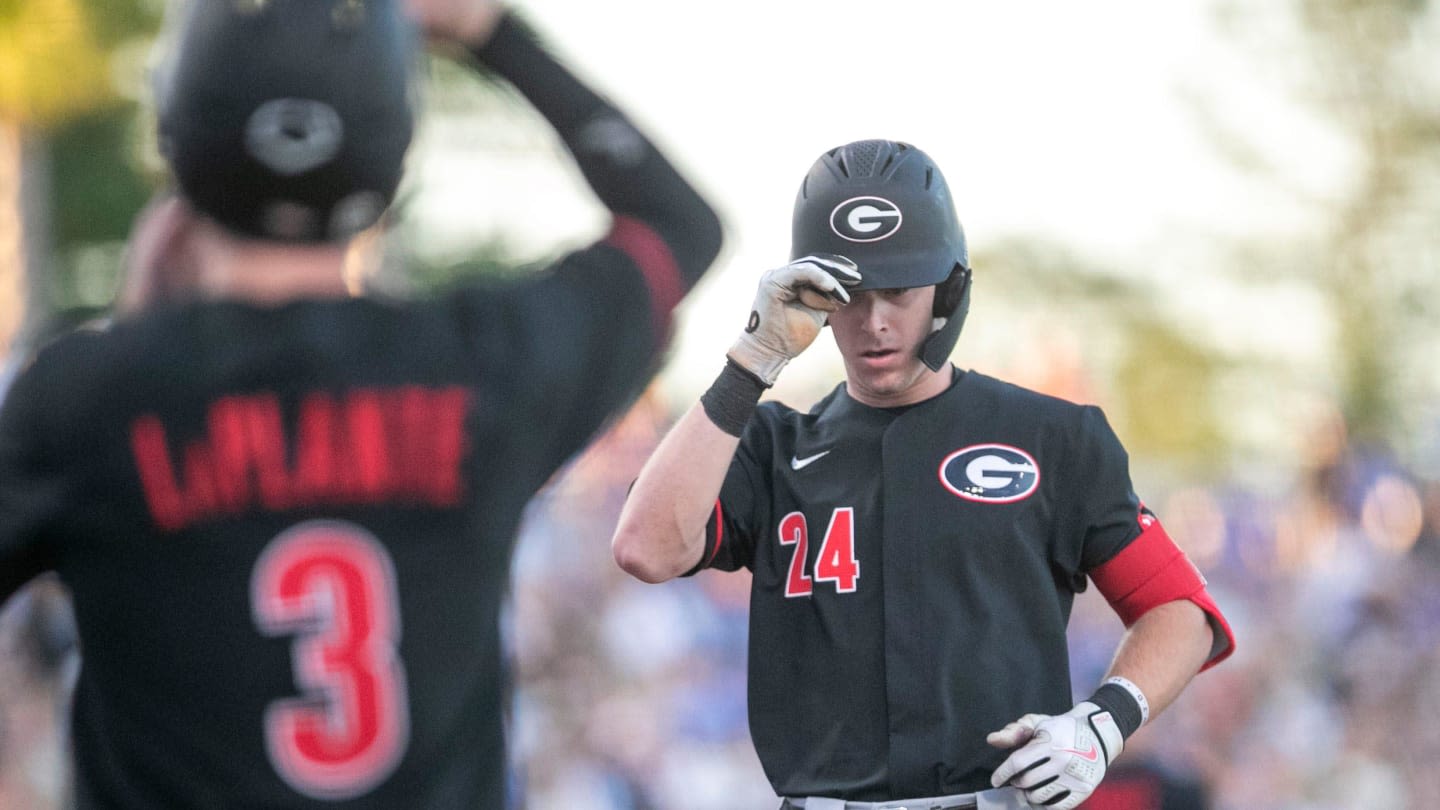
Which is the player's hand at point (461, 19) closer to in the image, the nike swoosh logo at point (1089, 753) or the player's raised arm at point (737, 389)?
the player's raised arm at point (737, 389)

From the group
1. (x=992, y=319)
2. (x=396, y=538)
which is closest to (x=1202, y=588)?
(x=396, y=538)

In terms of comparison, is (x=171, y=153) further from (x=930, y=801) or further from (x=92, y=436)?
(x=930, y=801)

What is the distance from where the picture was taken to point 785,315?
411 centimetres

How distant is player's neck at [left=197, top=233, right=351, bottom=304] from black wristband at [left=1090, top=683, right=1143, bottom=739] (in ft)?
7.82

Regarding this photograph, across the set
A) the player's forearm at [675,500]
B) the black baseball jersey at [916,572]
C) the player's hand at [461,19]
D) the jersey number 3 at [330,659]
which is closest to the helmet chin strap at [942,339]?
the black baseball jersey at [916,572]

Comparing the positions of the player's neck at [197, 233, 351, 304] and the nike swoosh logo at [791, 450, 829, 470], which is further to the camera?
the nike swoosh logo at [791, 450, 829, 470]

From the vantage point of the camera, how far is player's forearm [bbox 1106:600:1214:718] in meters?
4.41

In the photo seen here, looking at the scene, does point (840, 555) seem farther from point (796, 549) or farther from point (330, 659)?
point (330, 659)

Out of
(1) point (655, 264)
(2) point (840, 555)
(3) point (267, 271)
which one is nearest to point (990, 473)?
(2) point (840, 555)

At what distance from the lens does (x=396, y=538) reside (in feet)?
8.34

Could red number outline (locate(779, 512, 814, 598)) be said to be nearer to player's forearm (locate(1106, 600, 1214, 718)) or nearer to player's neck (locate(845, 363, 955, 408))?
player's neck (locate(845, 363, 955, 408))

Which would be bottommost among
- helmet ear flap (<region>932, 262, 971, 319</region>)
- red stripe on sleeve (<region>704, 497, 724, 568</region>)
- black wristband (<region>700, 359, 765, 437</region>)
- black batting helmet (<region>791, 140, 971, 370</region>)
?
red stripe on sleeve (<region>704, 497, 724, 568</region>)

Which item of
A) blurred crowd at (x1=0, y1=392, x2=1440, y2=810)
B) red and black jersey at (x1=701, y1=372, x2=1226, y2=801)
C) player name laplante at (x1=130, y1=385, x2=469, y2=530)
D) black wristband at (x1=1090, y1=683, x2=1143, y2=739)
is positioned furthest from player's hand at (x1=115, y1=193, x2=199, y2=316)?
blurred crowd at (x1=0, y1=392, x2=1440, y2=810)

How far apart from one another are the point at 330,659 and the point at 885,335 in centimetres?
226
